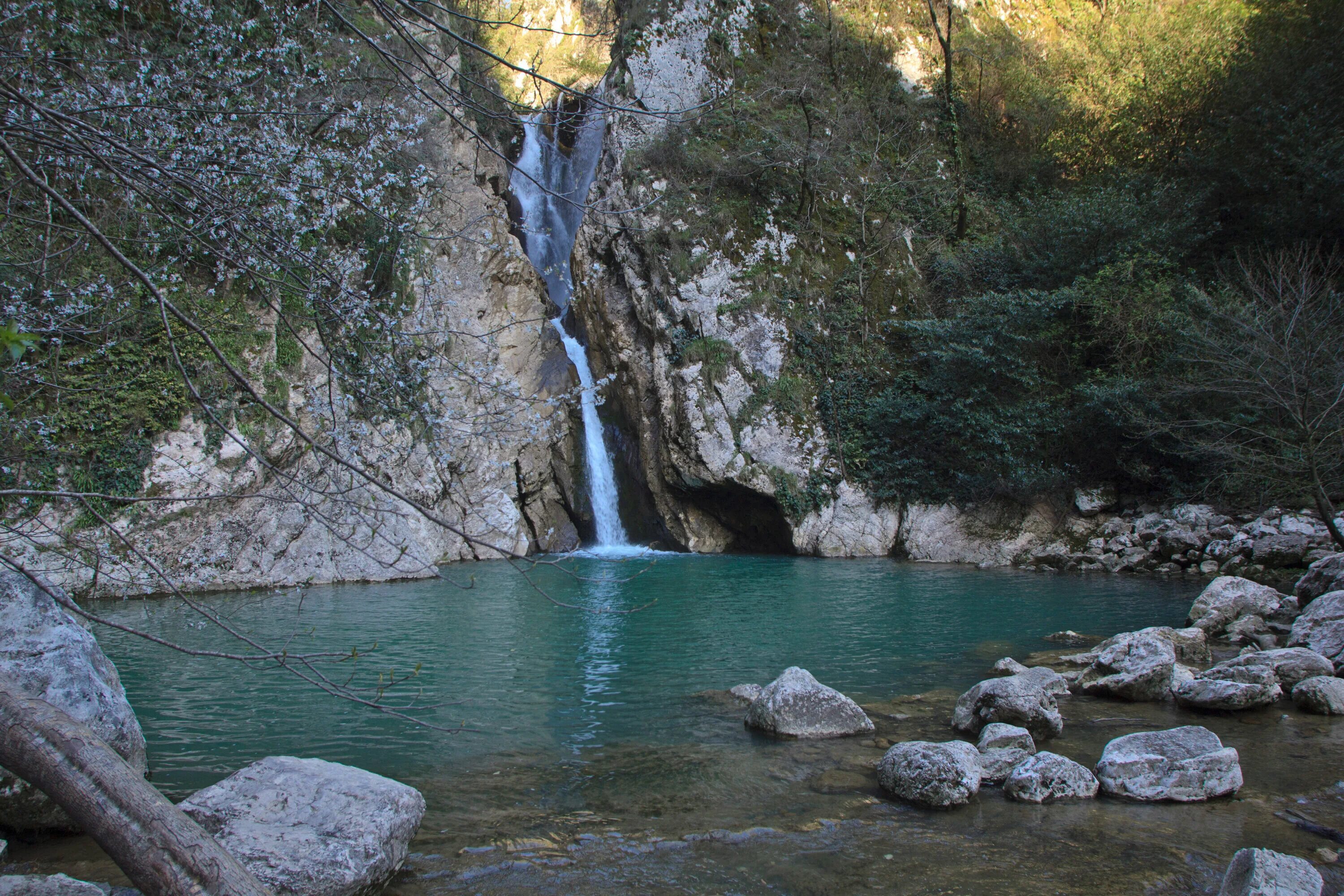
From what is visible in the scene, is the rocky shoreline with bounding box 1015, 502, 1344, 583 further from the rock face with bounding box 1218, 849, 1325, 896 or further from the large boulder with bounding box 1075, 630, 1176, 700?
the rock face with bounding box 1218, 849, 1325, 896

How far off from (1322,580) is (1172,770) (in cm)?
647

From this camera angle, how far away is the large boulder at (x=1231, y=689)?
5988mm

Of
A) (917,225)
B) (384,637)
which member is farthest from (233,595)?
(917,225)

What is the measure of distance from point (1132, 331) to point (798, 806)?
16.2 m

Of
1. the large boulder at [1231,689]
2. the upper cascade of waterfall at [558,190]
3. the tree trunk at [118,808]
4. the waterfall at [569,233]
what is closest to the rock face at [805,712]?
the large boulder at [1231,689]

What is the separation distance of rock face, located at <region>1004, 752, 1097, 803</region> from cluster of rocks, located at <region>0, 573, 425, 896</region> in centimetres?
349

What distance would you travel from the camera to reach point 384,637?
948cm

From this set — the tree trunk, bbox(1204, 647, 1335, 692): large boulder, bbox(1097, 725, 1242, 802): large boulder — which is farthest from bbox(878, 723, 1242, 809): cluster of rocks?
the tree trunk

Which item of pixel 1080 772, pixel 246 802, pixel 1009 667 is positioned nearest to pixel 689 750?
pixel 1080 772

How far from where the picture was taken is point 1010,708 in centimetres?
558

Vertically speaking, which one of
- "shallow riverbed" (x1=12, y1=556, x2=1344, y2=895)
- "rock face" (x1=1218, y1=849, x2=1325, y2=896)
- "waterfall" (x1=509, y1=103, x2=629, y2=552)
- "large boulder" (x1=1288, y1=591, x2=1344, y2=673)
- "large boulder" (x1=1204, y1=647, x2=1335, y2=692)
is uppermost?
"waterfall" (x1=509, y1=103, x2=629, y2=552)

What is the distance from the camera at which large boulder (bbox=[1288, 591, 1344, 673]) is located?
695cm

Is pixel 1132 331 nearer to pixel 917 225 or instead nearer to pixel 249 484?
pixel 917 225

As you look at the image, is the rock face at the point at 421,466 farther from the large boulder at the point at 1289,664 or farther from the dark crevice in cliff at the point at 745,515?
the large boulder at the point at 1289,664
